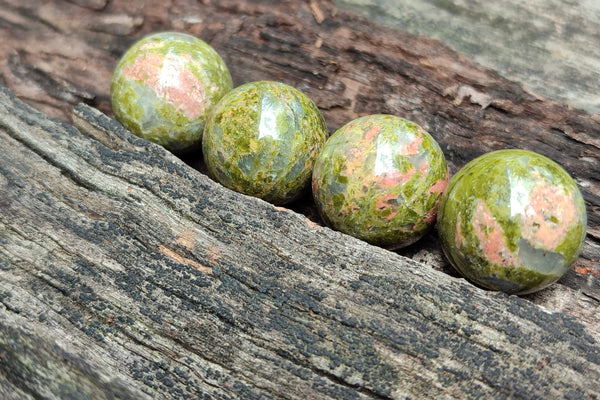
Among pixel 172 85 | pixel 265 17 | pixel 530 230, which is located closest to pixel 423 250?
pixel 530 230

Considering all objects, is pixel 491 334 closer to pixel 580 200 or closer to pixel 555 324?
pixel 555 324

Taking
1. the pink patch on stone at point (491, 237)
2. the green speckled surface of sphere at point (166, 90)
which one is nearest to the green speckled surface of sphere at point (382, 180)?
the pink patch on stone at point (491, 237)

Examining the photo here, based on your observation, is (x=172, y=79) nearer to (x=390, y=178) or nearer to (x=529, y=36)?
(x=390, y=178)

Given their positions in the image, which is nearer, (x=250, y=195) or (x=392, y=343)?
(x=392, y=343)

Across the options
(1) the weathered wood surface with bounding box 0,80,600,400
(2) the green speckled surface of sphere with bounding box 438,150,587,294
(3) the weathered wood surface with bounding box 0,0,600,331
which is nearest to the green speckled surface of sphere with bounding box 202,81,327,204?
(1) the weathered wood surface with bounding box 0,80,600,400

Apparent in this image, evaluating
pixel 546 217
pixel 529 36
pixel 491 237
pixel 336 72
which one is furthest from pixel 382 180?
pixel 529 36
